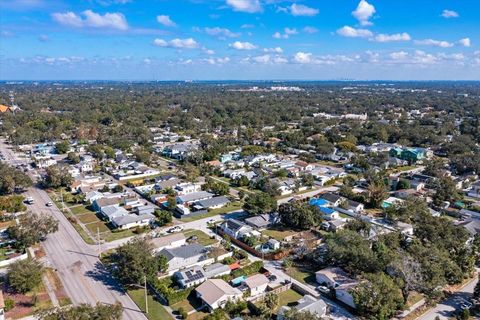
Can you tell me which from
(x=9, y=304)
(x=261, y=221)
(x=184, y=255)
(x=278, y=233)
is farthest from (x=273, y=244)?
(x=9, y=304)

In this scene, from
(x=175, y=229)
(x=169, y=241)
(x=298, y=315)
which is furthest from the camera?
(x=175, y=229)

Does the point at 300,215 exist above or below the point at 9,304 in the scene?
above

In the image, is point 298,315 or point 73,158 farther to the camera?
point 73,158

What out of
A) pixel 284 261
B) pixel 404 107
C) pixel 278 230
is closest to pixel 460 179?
pixel 278 230

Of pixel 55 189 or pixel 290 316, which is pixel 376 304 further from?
pixel 55 189

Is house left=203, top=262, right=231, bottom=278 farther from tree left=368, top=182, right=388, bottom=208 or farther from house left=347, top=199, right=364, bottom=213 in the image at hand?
tree left=368, top=182, right=388, bottom=208

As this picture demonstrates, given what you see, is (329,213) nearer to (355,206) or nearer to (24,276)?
(355,206)
